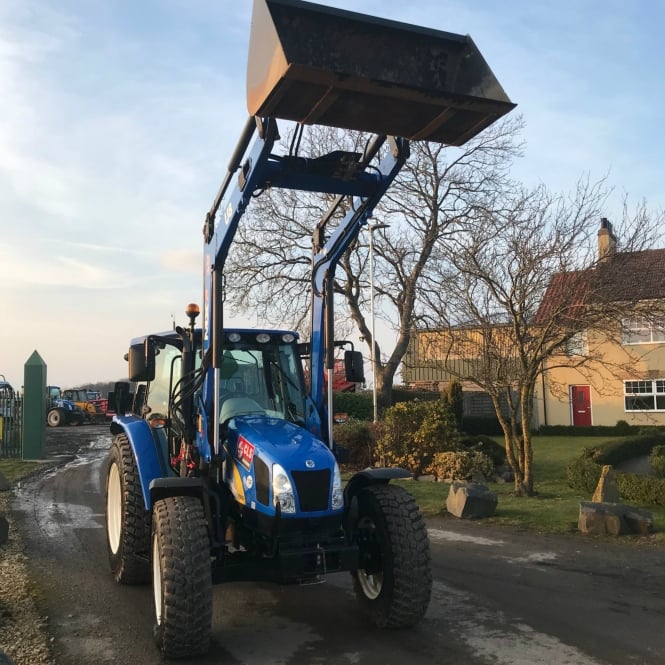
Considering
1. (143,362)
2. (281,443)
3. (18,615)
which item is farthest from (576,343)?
(18,615)

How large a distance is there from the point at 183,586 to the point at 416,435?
10.1 meters

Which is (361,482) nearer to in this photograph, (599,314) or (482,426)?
(599,314)

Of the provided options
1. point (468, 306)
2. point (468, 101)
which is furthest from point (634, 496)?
point (468, 101)

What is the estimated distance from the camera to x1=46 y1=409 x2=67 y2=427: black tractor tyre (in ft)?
107

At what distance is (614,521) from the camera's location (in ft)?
27.2

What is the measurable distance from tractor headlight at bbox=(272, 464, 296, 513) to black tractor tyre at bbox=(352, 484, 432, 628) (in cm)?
78

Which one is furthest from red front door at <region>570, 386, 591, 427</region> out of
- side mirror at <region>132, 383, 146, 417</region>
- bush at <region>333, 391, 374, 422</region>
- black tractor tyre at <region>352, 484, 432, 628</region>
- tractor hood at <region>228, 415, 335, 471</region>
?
tractor hood at <region>228, 415, 335, 471</region>

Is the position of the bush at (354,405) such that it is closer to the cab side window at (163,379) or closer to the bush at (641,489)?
the bush at (641,489)

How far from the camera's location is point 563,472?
49.6 feet

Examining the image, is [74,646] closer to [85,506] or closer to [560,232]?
[85,506]

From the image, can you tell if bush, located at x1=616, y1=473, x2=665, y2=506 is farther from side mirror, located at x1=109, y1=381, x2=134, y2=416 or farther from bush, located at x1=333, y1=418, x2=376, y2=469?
side mirror, located at x1=109, y1=381, x2=134, y2=416

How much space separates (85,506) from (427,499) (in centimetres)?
538

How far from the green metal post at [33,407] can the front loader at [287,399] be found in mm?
12007

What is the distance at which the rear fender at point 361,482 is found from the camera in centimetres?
520
